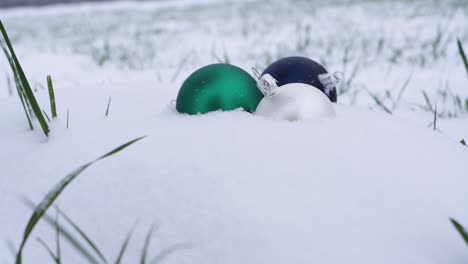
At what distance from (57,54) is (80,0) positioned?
13.0 metres

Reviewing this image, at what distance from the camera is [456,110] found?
2.00 metres

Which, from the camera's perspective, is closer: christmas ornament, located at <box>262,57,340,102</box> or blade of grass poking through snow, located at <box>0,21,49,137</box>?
blade of grass poking through snow, located at <box>0,21,49,137</box>

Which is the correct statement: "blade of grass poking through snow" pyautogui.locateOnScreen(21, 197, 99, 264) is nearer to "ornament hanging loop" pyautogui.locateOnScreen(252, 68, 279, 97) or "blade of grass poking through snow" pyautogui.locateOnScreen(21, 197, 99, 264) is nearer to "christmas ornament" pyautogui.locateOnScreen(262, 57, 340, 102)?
"ornament hanging loop" pyautogui.locateOnScreen(252, 68, 279, 97)

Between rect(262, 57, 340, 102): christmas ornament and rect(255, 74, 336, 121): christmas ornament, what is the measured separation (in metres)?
0.23

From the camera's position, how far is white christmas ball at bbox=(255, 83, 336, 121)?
120 centimetres

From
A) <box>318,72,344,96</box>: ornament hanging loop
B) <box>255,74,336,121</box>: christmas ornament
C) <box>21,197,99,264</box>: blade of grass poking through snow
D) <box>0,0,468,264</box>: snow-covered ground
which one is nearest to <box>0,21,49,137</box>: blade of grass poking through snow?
<box>0,0,468,264</box>: snow-covered ground

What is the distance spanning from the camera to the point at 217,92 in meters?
1.29

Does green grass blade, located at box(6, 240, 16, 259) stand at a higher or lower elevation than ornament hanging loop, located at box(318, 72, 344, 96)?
lower

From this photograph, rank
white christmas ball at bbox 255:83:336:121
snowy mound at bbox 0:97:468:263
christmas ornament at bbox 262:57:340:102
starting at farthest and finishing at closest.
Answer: christmas ornament at bbox 262:57:340:102 → white christmas ball at bbox 255:83:336:121 → snowy mound at bbox 0:97:468:263

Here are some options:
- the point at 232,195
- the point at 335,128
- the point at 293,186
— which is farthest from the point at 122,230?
the point at 335,128

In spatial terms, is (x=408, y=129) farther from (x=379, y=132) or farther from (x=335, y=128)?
(x=335, y=128)

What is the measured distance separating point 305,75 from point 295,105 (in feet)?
1.06

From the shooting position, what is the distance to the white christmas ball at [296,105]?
1.20m

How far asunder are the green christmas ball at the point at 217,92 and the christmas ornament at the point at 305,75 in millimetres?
211
